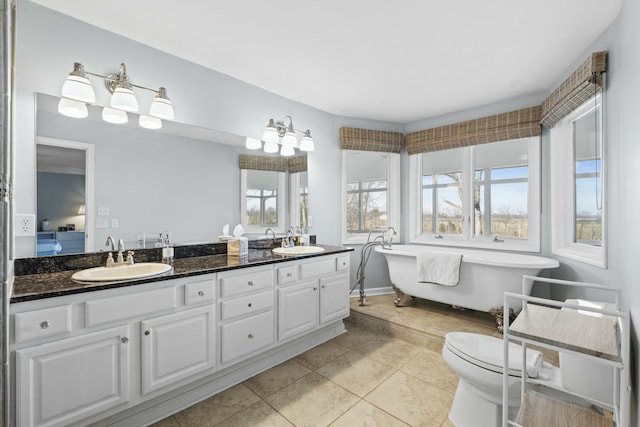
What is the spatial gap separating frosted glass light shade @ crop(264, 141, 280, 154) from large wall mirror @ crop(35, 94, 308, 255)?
0.29m

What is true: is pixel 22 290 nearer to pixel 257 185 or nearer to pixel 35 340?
pixel 35 340

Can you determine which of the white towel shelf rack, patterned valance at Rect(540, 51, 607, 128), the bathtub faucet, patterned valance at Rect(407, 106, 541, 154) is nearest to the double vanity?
the bathtub faucet

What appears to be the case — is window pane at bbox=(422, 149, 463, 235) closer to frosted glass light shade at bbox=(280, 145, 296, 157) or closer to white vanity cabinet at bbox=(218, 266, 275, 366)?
frosted glass light shade at bbox=(280, 145, 296, 157)

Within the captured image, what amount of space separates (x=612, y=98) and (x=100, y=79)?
11.1ft

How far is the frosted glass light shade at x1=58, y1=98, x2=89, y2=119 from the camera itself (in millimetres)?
1759

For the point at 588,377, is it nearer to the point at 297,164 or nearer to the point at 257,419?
the point at 257,419

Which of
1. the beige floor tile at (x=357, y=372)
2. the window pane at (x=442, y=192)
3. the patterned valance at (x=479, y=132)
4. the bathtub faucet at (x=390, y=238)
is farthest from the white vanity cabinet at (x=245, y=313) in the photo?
the patterned valance at (x=479, y=132)

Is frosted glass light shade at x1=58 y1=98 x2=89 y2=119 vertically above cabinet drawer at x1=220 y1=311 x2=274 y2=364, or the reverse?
frosted glass light shade at x1=58 y1=98 x2=89 y2=119

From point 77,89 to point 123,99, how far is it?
0.23 metres

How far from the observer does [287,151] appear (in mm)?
3031

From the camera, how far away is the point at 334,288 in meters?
2.69

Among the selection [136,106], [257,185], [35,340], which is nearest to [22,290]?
[35,340]

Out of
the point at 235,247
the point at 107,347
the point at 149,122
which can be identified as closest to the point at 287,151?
the point at 235,247

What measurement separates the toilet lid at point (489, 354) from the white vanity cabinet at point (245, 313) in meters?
1.22
